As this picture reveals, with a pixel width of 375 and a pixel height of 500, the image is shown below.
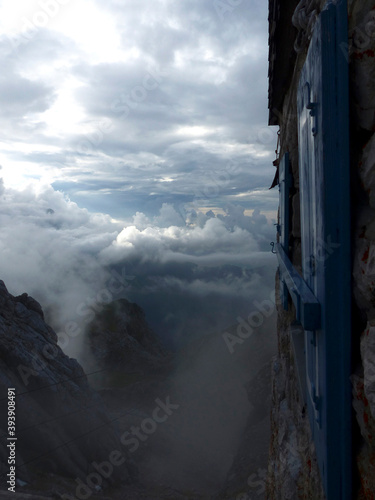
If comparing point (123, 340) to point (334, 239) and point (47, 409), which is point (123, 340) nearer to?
point (47, 409)

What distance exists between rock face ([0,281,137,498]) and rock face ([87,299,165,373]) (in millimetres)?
39182

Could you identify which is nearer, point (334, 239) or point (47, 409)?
point (334, 239)

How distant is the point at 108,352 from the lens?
261 ft

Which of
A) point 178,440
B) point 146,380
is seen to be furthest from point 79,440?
point 146,380

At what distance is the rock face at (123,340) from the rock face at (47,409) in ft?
129

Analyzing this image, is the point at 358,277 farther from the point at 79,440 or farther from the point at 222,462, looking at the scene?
the point at 222,462

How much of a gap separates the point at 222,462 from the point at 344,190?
150 feet

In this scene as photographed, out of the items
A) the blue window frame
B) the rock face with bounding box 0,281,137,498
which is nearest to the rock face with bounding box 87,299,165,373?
the rock face with bounding box 0,281,137,498

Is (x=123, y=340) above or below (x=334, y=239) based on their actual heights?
below

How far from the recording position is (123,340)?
82.8 metres

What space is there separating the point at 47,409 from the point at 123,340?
54.7 m

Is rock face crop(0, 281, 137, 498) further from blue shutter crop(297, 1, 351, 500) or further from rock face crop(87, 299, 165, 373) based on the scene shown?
rock face crop(87, 299, 165, 373)

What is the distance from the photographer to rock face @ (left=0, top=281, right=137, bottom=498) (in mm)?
26062

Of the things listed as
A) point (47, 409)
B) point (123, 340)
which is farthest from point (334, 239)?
point (123, 340)
